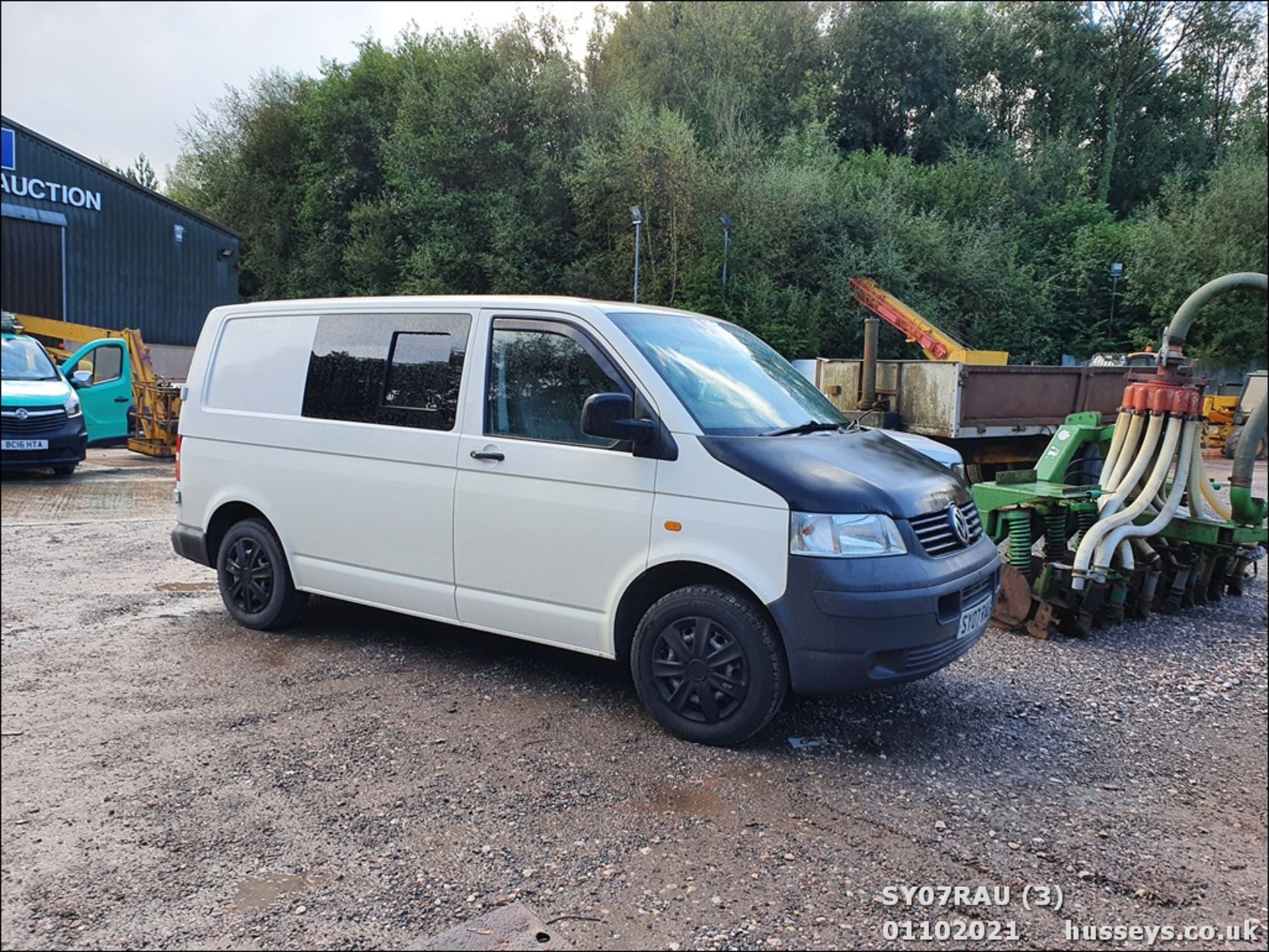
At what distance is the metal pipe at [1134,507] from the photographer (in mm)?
5832

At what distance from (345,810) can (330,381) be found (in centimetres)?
252

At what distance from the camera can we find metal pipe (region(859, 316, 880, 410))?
1115cm

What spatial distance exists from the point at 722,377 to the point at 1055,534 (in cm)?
340

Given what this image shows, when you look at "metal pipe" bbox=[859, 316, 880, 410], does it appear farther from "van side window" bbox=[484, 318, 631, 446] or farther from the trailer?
"van side window" bbox=[484, 318, 631, 446]

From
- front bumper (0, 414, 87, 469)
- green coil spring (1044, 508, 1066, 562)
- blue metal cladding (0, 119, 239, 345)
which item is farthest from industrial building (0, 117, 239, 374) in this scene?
green coil spring (1044, 508, 1066, 562)

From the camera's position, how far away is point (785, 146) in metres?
26.5

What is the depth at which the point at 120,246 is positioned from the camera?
1081cm

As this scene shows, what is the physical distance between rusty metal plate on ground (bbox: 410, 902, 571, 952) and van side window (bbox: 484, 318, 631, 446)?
6.83 feet

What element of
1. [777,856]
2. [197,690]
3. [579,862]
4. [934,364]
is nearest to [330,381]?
[197,690]

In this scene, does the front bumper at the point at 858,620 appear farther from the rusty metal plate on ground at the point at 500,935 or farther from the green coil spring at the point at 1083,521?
the green coil spring at the point at 1083,521

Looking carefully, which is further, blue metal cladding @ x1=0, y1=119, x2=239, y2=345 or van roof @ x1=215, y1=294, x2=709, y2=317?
van roof @ x1=215, y1=294, x2=709, y2=317

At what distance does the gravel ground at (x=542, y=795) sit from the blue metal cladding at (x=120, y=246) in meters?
Result: 1.48

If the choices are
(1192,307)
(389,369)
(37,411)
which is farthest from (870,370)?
(37,411)

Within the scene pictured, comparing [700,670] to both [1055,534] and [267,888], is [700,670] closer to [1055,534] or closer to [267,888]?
[267,888]
